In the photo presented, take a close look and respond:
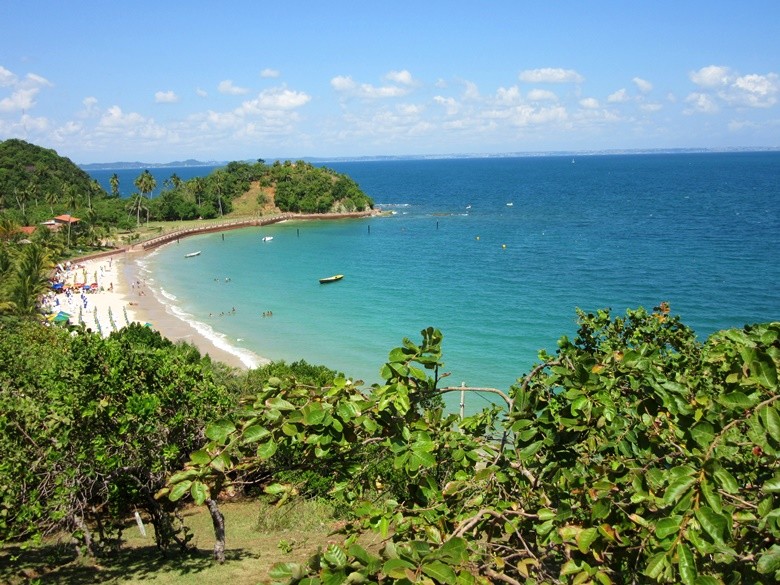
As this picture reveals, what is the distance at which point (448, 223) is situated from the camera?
9156 cm

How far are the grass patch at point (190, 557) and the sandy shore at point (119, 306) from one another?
19882 mm

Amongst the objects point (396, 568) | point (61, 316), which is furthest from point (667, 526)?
point (61, 316)

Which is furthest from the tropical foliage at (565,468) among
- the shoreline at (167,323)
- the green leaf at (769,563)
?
the shoreline at (167,323)

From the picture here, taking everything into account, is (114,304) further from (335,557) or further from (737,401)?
(737,401)

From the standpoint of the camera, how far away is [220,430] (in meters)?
2.92

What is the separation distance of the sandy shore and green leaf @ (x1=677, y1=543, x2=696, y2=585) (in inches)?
1269

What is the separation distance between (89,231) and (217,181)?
36.6 m

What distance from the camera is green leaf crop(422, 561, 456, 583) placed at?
2291 millimetres

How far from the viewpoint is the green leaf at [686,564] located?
7.53 feet

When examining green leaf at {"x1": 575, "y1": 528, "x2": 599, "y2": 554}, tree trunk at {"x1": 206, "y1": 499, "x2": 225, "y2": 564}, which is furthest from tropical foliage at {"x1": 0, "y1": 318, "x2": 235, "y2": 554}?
green leaf at {"x1": 575, "y1": 528, "x2": 599, "y2": 554}

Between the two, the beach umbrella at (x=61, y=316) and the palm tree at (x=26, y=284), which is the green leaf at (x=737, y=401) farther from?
the beach umbrella at (x=61, y=316)

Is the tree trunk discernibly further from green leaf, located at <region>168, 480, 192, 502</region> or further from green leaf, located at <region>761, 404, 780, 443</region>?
green leaf, located at <region>761, 404, 780, 443</region>

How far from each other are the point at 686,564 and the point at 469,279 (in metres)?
52.3

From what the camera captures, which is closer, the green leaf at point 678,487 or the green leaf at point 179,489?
the green leaf at point 678,487
